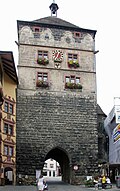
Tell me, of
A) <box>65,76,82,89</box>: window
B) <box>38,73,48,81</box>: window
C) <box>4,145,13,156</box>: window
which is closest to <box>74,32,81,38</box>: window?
<box>65,76,82,89</box>: window

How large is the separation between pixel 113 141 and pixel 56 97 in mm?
6493

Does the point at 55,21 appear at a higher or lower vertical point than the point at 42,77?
higher

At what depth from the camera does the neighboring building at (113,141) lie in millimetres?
28011

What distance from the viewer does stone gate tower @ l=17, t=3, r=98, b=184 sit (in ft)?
92.7

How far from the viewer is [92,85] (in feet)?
100

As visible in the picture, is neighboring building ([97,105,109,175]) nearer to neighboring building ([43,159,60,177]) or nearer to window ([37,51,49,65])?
window ([37,51,49,65])

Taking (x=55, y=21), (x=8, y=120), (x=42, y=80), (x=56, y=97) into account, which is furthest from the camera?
(x=55, y=21)

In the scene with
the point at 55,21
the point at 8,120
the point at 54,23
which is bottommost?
the point at 8,120

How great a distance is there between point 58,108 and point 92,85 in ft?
12.9

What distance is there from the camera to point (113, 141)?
3036 centimetres

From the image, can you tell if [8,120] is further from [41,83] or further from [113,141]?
[113,141]

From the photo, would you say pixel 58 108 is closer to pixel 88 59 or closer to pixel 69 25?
pixel 88 59

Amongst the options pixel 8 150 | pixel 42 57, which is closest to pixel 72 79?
pixel 42 57

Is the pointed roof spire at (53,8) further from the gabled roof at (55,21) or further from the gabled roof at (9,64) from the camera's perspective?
the gabled roof at (9,64)
